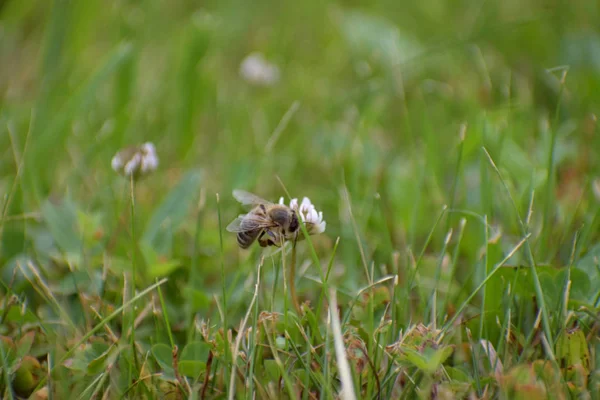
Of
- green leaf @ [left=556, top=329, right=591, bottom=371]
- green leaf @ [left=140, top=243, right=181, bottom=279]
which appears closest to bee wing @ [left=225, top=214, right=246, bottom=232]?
green leaf @ [left=140, top=243, right=181, bottom=279]

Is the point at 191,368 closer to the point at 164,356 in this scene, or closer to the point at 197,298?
the point at 164,356

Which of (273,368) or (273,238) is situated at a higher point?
(273,238)

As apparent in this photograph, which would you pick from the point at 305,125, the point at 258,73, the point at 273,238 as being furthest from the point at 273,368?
the point at 258,73

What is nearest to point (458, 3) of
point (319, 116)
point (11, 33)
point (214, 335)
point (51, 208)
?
point (319, 116)

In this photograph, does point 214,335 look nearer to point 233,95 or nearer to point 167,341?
point 167,341

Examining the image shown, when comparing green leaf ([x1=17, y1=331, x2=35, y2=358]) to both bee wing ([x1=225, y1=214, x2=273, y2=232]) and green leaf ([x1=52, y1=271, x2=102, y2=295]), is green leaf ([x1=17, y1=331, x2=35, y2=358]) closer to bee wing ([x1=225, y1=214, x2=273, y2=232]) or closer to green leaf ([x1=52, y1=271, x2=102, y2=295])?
green leaf ([x1=52, y1=271, x2=102, y2=295])
